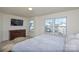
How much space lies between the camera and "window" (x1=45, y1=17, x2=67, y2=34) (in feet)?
6.66

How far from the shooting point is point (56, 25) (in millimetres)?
2047

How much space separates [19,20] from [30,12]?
25cm

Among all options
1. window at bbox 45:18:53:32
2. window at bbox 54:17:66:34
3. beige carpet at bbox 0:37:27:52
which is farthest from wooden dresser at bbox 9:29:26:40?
window at bbox 54:17:66:34

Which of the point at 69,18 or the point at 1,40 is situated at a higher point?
the point at 69,18

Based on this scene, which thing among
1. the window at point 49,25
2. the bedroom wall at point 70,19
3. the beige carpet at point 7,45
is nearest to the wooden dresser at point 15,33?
the beige carpet at point 7,45

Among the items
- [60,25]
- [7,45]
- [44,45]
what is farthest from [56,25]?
[7,45]

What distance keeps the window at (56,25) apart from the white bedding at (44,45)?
0.11 meters

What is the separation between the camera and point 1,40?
2045 mm

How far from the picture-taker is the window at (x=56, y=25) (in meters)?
2.03

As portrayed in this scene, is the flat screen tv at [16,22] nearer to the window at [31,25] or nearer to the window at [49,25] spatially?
the window at [31,25]
